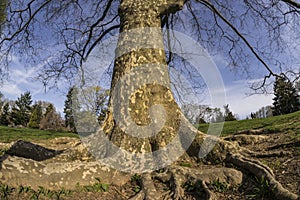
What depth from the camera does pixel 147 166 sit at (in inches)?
134

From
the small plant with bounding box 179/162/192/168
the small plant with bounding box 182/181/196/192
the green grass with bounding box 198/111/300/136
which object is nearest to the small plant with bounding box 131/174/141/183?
the small plant with bounding box 182/181/196/192

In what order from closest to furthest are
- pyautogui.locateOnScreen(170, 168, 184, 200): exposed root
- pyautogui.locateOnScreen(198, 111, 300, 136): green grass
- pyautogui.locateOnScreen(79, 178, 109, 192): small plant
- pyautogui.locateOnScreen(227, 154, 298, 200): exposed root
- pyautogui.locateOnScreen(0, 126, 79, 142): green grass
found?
pyautogui.locateOnScreen(227, 154, 298, 200): exposed root → pyautogui.locateOnScreen(170, 168, 184, 200): exposed root → pyautogui.locateOnScreen(79, 178, 109, 192): small plant → pyautogui.locateOnScreen(198, 111, 300, 136): green grass → pyautogui.locateOnScreen(0, 126, 79, 142): green grass

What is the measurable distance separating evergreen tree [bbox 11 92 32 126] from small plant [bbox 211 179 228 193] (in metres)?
43.6

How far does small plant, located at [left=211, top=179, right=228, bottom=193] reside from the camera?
2983 mm

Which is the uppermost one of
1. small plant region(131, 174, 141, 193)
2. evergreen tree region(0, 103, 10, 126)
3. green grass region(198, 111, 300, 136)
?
evergreen tree region(0, 103, 10, 126)

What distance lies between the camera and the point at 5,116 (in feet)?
133

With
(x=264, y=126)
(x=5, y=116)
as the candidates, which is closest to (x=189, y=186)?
(x=264, y=126)

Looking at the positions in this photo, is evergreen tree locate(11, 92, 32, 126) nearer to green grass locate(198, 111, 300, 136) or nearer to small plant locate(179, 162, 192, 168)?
green grass locate(198, 111, 300, 136)

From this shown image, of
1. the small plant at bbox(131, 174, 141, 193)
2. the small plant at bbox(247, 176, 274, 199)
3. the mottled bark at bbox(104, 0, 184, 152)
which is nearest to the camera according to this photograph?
the small plant at bbox(247, 176, 274, 199)

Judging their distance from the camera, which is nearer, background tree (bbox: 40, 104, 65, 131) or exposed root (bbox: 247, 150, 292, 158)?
exposed root (bbox: 247, 150, 292, 158)

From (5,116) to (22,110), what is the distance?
9.06ft

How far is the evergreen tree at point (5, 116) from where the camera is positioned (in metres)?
39.4

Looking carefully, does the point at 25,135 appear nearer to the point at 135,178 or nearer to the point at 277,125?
the point at 135,178

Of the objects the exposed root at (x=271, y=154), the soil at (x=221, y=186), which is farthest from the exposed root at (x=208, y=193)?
the exposed root at (x=271, y=154)
